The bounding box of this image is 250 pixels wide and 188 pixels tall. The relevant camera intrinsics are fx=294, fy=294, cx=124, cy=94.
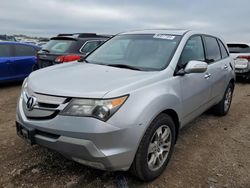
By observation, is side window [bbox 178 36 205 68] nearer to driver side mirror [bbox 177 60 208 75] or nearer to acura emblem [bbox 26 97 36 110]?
driver side mirror [bbox 177 60 208 75]

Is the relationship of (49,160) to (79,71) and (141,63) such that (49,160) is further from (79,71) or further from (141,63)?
(141,63)

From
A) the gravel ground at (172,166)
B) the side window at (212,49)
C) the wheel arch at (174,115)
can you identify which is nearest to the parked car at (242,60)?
the side window at (212,49)

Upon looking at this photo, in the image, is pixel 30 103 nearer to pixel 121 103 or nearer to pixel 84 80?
pixel 84 80

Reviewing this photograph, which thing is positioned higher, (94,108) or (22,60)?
(94,108)

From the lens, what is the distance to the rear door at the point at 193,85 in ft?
12.5

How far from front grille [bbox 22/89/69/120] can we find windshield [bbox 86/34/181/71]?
1156 millimetres

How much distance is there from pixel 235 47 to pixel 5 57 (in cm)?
828

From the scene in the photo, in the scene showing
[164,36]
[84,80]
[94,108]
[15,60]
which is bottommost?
[15,60]

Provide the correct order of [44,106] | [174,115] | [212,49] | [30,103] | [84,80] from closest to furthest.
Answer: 1. [44,106]
2. [30,103]
3. [84,80]
4. [174,115]
5. [212,49]

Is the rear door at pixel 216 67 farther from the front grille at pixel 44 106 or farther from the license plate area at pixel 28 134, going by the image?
the license plate area at pixel 28 134

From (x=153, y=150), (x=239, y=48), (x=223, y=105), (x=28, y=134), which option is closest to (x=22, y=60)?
(x=223, y=105)

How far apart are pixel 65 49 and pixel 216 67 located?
13.8 ft

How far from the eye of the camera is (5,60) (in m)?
8.43

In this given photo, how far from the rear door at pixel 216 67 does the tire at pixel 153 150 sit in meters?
1.61
